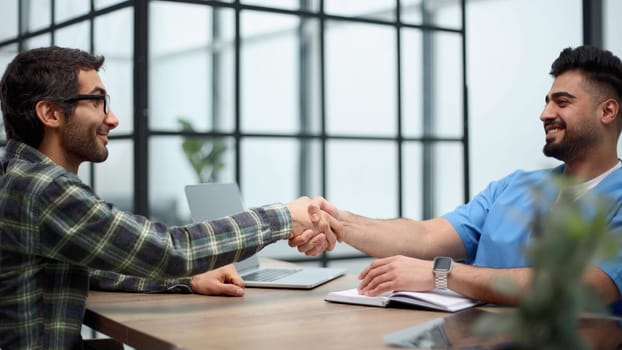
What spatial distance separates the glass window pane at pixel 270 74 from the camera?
3260 mm

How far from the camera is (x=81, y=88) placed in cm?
161

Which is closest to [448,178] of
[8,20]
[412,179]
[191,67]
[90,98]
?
[412,179]

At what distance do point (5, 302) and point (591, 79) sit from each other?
1627 mm

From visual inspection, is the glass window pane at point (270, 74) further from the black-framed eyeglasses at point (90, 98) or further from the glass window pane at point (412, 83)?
the black-framed eyeglasses at point (90, 98)

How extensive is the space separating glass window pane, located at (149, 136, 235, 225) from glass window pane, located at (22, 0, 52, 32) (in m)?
0.88

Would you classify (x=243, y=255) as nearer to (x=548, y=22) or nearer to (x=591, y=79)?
(x=591, y=79)

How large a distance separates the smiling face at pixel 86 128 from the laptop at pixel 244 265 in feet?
1.04

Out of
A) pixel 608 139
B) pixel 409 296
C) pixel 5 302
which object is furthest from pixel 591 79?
pixel 5 302

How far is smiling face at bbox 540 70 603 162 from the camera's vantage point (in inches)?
77.8

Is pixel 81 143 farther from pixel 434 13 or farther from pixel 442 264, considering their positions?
pixel 434 13

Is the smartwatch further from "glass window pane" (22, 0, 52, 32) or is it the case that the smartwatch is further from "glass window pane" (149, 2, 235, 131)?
"glass window pane" (22, 0, 52, 32)

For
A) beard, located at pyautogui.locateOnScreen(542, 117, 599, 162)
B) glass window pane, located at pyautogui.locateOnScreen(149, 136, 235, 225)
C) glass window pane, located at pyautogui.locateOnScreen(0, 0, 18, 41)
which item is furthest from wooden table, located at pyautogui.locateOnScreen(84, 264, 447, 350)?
glass window pane, located at pyautogui.locateOnScreen(0, 0, 18, 41)

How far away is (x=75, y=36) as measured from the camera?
10.7 ft

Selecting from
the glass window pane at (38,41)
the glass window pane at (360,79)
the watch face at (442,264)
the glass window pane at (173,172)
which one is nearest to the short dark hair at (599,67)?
the watch face at (442,264)
